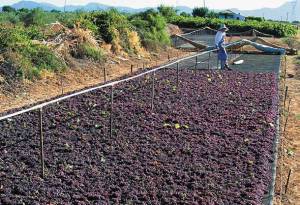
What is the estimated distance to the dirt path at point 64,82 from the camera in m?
9.84

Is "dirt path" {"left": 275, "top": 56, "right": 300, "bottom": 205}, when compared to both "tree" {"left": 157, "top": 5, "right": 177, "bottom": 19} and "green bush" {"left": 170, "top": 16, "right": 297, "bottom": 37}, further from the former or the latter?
"green bush" {"left": 170, "top": 16, "right": 297, "bottom": 37}

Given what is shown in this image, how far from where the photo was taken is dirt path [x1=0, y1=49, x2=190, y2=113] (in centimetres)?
984

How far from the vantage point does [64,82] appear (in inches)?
482

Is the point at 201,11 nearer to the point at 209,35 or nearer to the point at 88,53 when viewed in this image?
the point at 209,35

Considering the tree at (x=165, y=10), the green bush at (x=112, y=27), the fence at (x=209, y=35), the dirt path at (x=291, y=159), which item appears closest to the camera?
the dirt path at (x=291, y=159)

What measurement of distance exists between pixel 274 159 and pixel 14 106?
569 centimetres

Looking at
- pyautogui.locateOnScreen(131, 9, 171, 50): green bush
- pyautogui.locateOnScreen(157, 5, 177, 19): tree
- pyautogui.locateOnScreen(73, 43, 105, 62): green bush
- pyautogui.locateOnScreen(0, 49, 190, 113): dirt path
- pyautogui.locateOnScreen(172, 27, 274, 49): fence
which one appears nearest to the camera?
pyautogui.locateOnScreen(0, 49, 190, 113): dirt path

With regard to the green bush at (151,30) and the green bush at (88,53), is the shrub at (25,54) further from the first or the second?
the green bush at (151,30)

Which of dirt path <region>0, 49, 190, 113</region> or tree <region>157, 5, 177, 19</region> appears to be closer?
dirt path <region>0, 49, 190, 113</region>

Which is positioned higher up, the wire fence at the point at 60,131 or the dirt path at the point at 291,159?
the wire fence at the point at 60,131

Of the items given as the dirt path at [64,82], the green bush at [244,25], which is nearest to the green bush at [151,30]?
the dirt path at [64,82]

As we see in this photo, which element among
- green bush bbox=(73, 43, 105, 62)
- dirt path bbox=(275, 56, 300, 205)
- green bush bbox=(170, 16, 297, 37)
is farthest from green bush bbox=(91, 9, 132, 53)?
green bush bbox=(170, 16, 297, 37)

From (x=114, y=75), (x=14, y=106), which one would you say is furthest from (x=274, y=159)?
(x=114, y=75)

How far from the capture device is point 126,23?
19.4 m
